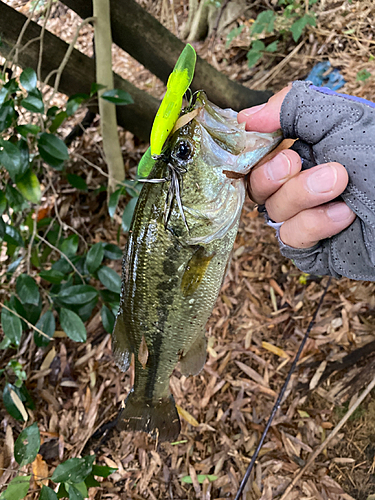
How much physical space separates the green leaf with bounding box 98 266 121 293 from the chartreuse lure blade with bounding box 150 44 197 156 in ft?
4.21

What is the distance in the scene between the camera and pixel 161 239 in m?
1.20

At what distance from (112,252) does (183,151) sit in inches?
50.6

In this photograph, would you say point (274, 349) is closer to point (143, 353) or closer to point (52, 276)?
point (143, 353)

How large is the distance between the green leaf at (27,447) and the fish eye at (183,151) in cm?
136

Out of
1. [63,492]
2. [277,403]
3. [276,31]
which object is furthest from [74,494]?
[276,31]

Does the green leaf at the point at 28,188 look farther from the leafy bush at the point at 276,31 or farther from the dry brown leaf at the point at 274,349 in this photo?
the leafy bush at the point at 276,31

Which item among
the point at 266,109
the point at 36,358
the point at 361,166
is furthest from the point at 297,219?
the point at 36,358

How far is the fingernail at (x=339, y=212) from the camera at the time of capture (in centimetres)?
109

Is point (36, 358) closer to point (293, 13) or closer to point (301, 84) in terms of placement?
point (301, 84)

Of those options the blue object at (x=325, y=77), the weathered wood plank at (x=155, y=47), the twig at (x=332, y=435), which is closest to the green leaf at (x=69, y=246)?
the weathered wood plank at (x=155, y=47)

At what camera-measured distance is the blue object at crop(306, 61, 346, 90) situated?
2.80 m

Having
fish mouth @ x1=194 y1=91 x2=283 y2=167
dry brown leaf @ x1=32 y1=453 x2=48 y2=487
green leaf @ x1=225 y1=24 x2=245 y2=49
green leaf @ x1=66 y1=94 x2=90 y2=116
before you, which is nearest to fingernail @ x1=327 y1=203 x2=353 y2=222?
fish mouth @ x1=194 y1=91 x2=283 y2=167

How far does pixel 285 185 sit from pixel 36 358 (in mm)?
2437

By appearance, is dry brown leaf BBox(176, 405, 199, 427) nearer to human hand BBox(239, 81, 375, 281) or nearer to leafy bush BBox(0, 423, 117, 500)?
leafy bush BBox(0, 423, 117, 500)
